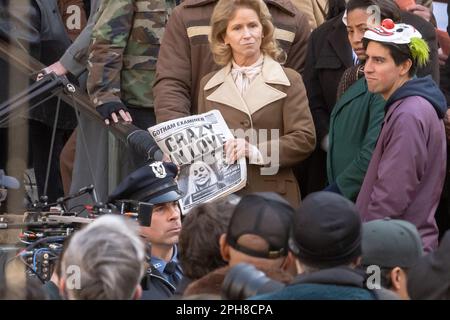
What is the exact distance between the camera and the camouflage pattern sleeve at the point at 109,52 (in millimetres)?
9109

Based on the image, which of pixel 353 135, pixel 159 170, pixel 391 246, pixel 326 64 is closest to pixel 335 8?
pixel 326 64

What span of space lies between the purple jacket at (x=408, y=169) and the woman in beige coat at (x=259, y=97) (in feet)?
2.58

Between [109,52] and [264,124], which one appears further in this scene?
[109,52]

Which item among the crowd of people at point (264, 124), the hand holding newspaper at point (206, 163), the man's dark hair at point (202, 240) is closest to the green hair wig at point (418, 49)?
the crowd of people at point (264, 124)

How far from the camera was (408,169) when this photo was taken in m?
7.65

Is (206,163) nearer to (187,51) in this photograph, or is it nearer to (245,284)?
(187,51)

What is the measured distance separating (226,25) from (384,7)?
2.96 ft

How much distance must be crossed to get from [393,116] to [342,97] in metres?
0.70

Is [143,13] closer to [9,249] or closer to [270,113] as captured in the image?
[270,113]

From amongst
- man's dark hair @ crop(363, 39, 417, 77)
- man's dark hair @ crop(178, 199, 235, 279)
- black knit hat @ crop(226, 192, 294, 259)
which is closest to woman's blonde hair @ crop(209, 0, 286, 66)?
man's dark hair @ crop(363, 39, 417, 77)

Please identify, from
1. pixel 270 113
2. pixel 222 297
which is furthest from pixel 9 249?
pixel 222 297

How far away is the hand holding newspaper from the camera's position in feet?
27.7

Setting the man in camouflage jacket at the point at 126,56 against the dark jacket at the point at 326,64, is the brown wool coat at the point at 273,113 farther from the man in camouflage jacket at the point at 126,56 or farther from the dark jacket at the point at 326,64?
the man in camouflage jacket at the point at 126,56

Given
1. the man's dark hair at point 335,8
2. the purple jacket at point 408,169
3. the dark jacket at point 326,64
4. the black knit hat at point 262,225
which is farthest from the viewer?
the man's dark hair at point 335,8
